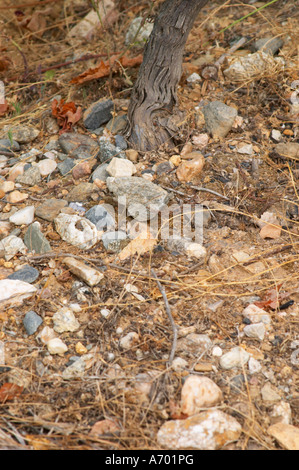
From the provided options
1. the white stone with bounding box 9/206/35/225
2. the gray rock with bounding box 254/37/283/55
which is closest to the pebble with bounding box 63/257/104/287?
the white stone with bounding box 9/206/35/225

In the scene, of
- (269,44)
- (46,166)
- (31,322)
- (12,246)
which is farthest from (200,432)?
(269,44)

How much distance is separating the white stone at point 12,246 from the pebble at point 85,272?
0.28m

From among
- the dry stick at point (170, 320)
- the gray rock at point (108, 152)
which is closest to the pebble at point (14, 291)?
the dry stick at point (170, 320)

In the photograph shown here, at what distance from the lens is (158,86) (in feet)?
8.73

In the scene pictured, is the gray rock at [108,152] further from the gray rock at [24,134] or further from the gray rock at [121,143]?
the gray rock at [24,134]

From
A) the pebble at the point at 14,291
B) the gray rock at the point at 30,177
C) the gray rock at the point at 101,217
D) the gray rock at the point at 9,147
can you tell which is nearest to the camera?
the pebble at the point at 14,291

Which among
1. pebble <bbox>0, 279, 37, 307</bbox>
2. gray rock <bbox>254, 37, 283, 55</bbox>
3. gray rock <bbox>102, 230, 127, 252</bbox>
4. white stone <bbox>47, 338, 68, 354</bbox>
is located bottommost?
white stone <bbox>47, 338, 68, 354</bbox>

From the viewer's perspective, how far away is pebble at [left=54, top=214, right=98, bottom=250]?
89.2 inches

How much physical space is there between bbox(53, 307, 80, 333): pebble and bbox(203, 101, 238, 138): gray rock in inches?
58.3

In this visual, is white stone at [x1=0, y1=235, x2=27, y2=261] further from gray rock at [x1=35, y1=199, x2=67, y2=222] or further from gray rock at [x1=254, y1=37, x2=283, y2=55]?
gray rock at [x1=254, y1=37, x2=283, y2=55]

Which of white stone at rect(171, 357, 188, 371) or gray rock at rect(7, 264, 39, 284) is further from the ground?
gray rock at rect(7, 264, 39, 284)

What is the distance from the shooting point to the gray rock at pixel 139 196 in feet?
7.76

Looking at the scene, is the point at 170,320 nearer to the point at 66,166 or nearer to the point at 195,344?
the point at 195,344
